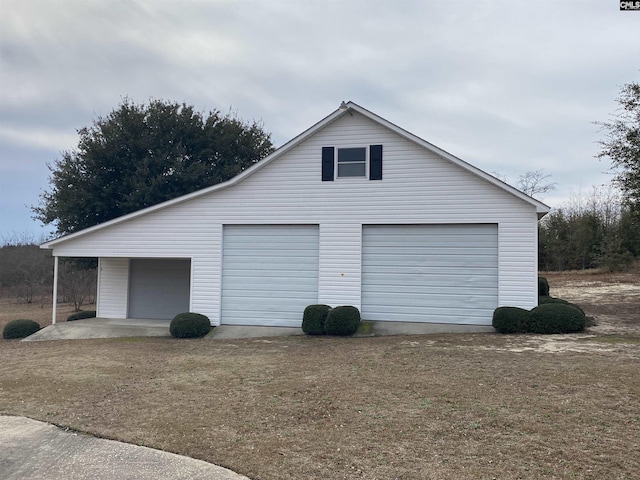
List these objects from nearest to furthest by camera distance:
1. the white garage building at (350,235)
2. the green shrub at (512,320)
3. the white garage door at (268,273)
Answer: the green shrub at (512,320) → the white garage building at (350,235) → the white garage door at (268,273)

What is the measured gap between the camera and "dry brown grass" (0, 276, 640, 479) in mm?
4547

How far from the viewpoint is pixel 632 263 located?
30234 millimetres

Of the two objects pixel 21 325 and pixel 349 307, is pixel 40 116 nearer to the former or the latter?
pixel 21 325

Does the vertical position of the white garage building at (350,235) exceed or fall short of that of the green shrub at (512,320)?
it exceeds it

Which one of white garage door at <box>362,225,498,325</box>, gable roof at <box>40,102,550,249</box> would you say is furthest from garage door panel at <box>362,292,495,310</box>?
gable roof at <box>40,102,550,249</box>

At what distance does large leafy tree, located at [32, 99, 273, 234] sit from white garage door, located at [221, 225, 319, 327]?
9.52m

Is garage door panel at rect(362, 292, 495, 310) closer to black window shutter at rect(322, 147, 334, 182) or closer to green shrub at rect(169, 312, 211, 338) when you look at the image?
black window shutter at rect(322, 147, 334, 182)

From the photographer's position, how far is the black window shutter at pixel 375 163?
46.6 feet

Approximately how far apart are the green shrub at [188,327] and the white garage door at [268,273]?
108 cm

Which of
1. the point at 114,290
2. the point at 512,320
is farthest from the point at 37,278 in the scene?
the point at 512,320

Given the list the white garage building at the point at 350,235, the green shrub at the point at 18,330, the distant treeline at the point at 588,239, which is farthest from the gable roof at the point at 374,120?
the distant treeline at the point at 588,239

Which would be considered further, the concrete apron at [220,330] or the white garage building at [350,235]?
the white garage building at [350,235]

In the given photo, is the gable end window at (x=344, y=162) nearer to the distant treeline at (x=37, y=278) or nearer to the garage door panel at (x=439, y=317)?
the garage door panel at (x=439, y=317)

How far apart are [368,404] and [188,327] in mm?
8636
